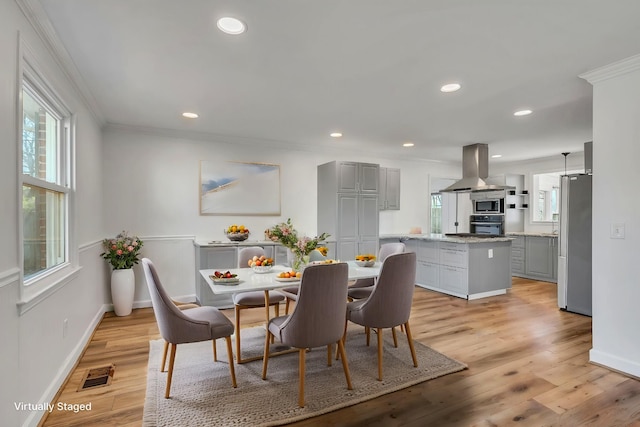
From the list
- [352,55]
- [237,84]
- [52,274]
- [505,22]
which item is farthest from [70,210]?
[505,22]

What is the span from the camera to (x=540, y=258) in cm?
625

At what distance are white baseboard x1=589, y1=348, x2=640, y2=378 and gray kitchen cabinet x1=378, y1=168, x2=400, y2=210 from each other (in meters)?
3.85

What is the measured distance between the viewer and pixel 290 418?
6.64 ft

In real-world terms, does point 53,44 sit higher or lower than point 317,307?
higher

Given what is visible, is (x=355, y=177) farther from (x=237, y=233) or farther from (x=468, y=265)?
(x=468, y=265)

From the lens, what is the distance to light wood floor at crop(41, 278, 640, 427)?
204 centimetres

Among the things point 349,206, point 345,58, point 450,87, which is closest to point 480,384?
point 450,87

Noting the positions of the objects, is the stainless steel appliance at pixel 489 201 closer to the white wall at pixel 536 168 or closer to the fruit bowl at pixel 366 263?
the white wall at pixel 536 168

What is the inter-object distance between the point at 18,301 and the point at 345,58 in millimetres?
2515

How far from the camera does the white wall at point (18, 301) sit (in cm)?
163

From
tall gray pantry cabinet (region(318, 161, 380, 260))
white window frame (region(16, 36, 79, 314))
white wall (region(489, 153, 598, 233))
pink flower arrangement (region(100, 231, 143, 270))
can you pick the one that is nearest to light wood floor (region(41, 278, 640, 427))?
pink flower arrangement (region(100, 231, 143, 270))

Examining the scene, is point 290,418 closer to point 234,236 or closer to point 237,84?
point 237,84

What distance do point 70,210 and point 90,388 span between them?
1483 mm

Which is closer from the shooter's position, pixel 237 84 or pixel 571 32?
pixel 571 32
